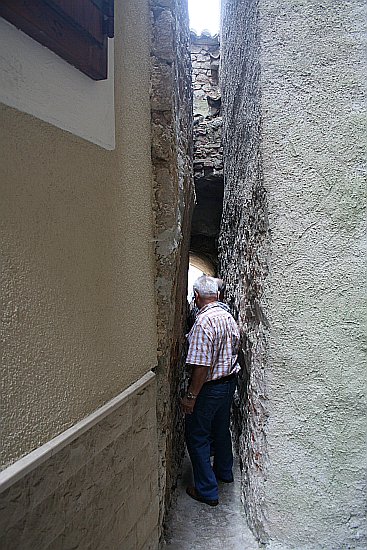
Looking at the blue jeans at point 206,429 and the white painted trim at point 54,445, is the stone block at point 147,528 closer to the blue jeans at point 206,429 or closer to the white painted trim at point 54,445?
the white painted trim at point 54,445

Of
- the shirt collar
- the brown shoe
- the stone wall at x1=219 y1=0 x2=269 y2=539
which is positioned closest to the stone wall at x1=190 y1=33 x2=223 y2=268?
the stone wall at x1=219 y1=0 x2=269 y2=539

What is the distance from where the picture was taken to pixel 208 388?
267 centimetres

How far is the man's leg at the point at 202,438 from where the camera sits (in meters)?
2.61

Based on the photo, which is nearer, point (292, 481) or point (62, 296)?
point (62, 296)

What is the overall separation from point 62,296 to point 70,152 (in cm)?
39

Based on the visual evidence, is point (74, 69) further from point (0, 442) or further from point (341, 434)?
point (341, 434)

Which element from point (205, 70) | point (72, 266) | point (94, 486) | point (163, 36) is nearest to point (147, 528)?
point (94, 486)

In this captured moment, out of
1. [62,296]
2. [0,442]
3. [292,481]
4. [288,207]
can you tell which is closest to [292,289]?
[288,207]

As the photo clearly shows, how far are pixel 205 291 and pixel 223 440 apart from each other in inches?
34.3

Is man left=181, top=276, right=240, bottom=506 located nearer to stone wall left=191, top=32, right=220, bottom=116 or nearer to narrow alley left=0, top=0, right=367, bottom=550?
narrow alley left=0, top=0, right=367, bottom=550

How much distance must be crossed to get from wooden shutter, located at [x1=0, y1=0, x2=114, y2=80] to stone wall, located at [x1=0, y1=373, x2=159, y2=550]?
3.05 feet

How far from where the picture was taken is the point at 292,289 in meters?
2.00

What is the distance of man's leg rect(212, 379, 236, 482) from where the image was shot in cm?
276

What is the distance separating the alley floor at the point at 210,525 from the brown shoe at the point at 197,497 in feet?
0.06
